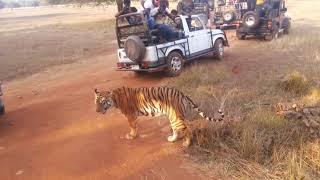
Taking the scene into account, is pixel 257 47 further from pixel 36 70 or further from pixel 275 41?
pixel 36 70

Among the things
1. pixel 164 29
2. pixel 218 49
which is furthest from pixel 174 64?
pixel 218 49

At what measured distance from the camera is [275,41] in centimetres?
1591

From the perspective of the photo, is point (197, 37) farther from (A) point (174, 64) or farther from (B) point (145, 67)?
(B) point (145, 67)

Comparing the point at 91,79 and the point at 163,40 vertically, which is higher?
the point at 163,40

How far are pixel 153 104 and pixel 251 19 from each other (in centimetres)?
1184

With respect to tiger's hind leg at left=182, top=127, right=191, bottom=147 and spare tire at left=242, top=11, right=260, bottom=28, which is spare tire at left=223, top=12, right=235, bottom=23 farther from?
tiger's hind leg at left=182, top=127, right=191, bottom=147

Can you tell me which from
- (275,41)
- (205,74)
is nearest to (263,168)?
(205,74)

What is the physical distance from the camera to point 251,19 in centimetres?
1680

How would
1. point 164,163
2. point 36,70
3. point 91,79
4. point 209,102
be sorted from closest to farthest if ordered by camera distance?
point 164,163
point 209,102
point 91,79
point 36,70

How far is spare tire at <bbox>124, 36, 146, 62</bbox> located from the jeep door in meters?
1.96

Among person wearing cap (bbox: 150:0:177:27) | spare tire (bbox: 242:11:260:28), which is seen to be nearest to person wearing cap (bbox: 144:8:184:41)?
person wearing cap (bbox: 150:0:177:27)

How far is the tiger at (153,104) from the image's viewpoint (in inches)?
235

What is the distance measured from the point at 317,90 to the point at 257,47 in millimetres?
7673

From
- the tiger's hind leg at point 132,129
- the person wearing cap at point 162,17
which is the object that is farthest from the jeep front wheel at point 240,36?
the tiger's hind leg at point 132,129
